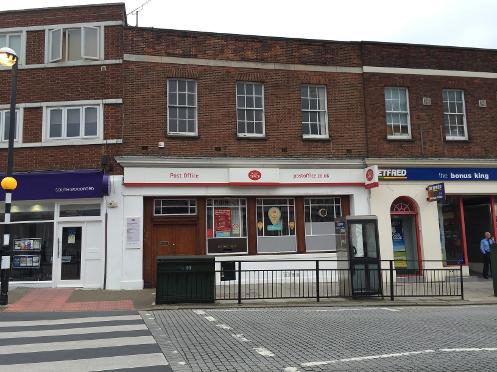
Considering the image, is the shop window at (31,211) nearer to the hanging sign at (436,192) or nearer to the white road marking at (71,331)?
the white road marking at (71,331)

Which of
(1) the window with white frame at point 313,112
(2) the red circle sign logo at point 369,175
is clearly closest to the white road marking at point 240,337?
(2) the red circle sign logo at point 369,175

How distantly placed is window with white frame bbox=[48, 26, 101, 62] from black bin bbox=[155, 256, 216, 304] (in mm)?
8369

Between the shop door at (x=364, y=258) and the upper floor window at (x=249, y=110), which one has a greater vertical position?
the upper floor window at (x=249, y=110)

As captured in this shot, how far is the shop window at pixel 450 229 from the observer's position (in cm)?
1922

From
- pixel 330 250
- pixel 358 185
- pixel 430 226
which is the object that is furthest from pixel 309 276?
pixel 430 226

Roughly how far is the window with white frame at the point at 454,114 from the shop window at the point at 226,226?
28.8 ft

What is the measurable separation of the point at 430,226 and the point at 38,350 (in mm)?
14996

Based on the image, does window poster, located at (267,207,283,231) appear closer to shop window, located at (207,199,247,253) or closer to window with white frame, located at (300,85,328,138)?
shop window, located at (207,199,247,253)

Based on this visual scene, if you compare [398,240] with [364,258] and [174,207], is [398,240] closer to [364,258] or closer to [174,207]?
[364,258]

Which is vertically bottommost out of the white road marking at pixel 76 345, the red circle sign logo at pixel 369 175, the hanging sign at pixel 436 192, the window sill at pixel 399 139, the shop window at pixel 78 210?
the white road marking at pixel 76 345

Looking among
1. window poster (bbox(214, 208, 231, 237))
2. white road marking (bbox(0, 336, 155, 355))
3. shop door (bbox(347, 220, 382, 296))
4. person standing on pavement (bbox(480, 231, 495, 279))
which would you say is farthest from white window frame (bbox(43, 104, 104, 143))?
person standing on pavement (bbox(480, 231, 495, 279))

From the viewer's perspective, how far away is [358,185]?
18.3m

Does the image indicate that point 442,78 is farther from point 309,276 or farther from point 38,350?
point 38,350

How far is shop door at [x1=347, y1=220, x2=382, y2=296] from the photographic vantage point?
1356 centimetres
